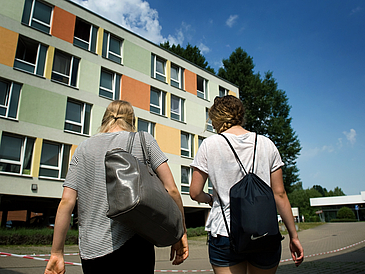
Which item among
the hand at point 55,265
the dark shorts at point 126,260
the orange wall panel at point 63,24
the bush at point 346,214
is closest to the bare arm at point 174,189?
the dark shorts at point 126,260

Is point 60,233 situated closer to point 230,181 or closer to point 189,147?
point 230,181

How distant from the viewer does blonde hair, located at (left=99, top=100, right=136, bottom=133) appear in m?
2.40

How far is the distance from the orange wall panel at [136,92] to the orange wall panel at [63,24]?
4.72m

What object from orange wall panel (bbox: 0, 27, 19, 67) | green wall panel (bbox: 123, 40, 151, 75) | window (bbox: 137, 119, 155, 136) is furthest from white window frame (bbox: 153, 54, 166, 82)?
orange wall panel (bbox: 0, 27, 19, 67)

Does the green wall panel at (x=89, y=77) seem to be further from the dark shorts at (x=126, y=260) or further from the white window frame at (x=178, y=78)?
the dark shorts at (x=126, y=260)

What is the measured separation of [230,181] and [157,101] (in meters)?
23.3

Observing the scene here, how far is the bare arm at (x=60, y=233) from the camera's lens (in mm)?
2004

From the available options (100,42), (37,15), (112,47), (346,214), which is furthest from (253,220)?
(346,214)

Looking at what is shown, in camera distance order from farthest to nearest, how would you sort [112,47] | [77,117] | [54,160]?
[112,47]
[77,117]
[54,160]

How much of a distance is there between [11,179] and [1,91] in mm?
4869

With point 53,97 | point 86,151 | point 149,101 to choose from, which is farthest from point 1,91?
point 86,151

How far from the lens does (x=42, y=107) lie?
17.5 meters

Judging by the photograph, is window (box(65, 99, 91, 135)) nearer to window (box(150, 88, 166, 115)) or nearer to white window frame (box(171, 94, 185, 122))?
window (box(150, 88, 166, 115))

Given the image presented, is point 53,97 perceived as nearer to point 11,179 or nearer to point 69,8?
point 11,179
